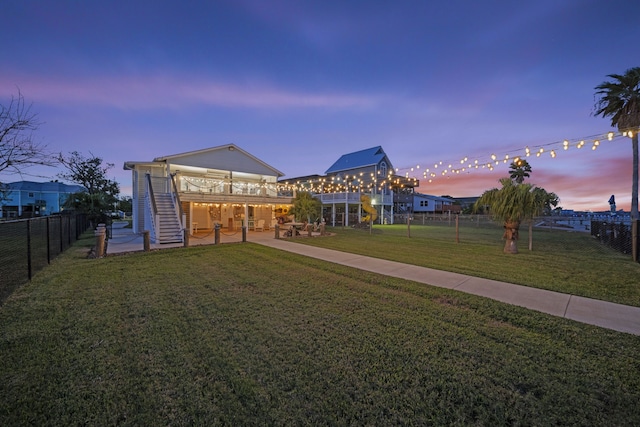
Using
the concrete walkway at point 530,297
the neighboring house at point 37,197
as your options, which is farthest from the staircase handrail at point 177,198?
the neighboring house at point 37,197

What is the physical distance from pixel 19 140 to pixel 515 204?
48.0 ft

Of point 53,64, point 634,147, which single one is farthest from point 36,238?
point 634,147

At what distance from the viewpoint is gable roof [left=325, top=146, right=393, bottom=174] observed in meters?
31.5

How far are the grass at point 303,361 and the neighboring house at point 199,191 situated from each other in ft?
29.9

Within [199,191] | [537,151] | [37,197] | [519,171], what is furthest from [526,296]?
[37,197]

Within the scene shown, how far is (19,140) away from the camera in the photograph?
5.56m

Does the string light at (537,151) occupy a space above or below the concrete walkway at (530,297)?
above

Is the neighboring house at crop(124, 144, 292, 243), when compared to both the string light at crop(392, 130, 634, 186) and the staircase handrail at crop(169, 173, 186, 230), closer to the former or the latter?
the staircase handrail at crop(169, 173, 186, 230)

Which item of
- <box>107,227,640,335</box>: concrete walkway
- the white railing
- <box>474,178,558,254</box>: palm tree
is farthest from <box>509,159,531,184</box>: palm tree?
<box>107,227,640,335</box>: concrete walkway

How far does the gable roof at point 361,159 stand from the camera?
103 ft

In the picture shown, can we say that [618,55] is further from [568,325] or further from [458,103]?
[568,325]

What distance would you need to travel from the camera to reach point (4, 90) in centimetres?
609

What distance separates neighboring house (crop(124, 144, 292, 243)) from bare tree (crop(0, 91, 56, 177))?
6800mm

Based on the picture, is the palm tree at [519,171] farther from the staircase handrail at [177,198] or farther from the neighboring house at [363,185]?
the staircase handrail at [177,198]
